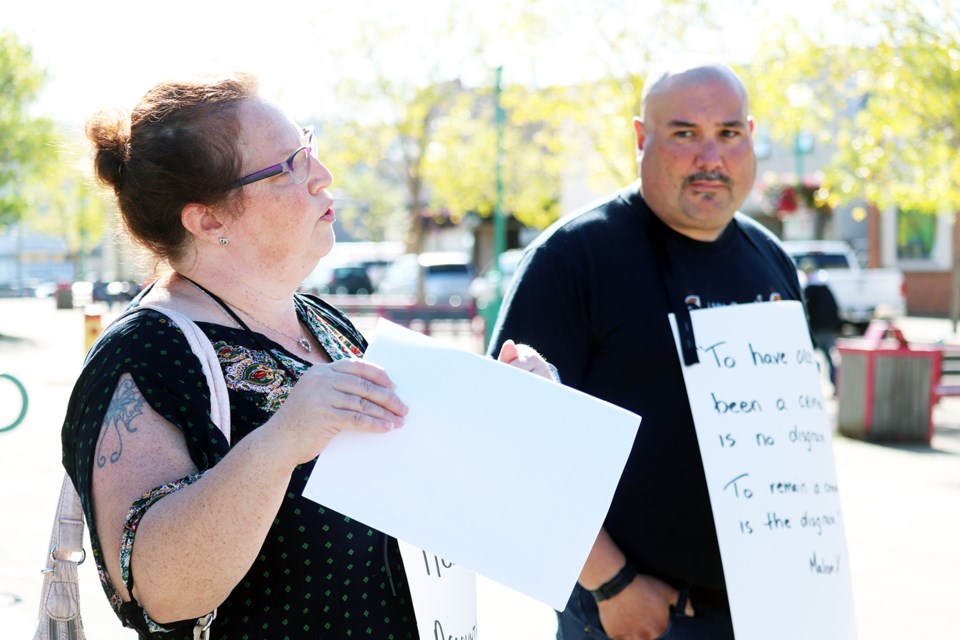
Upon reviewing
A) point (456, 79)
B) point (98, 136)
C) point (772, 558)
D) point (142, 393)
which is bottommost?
point (772, 558)

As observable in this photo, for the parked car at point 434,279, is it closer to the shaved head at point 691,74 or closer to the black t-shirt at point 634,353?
the shaved head at point 691,74

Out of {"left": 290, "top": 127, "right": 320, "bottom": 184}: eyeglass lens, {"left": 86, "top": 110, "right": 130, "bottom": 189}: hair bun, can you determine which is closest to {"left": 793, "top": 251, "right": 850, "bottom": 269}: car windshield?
{"left": 290, "top": 127, "right": 320, "bottom": 184}: eyeglass lens

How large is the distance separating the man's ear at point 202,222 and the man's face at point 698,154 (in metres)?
1.32

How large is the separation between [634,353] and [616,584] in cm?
56

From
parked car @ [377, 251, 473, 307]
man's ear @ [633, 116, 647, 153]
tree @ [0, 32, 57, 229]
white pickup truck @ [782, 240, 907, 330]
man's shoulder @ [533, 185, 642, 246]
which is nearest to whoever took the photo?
man's shoulder @ [533, 185, 642, 246]

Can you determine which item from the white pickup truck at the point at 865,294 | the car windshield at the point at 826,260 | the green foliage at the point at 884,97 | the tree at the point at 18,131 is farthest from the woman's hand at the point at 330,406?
the tree at the point at 18,131

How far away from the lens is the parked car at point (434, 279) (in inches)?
1265

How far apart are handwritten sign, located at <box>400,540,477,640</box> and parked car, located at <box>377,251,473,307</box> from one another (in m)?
29.4

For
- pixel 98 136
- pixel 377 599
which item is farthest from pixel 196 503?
pixel 98 136

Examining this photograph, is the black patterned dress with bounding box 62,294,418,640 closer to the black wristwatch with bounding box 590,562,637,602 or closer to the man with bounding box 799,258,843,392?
the black wristwatch with bounding box 590,562,637,602

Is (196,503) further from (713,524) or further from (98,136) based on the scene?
(713,524)

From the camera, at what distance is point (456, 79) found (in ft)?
99.1

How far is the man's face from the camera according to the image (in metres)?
2.89

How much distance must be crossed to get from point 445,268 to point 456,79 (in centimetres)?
563
